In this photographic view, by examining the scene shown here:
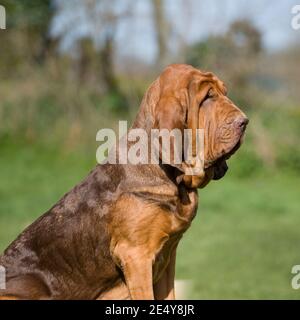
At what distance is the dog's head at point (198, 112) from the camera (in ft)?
14.9

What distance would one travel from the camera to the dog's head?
4.53 metres

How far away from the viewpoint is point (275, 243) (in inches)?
452

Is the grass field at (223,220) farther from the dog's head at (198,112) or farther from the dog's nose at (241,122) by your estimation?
the dog's nose at (241,122)

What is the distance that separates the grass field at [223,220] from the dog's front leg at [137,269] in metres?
3.65

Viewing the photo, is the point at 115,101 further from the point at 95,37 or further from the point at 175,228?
the point at 175,228

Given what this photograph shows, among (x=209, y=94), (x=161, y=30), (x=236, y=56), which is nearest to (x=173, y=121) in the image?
(x=209, y=94)

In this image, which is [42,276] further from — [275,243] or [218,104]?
[275,243]

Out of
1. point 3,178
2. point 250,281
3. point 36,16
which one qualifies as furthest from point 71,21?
point 250,281

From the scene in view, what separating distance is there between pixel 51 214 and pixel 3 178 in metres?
11.7

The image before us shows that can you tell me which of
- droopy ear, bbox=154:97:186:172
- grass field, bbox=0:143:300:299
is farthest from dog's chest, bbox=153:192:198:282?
grass field, bbox=0:143:300:299

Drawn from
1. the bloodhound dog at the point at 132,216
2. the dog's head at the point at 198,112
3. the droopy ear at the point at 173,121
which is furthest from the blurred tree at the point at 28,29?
the droopy ear at the point at 173,121

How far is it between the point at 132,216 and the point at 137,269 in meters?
0.33

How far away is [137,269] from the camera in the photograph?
4531mm

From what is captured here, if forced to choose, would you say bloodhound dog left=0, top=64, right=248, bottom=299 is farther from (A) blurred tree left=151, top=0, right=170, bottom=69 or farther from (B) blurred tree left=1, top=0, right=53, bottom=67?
(B) blurred tree left=1, top=0, right=53, bottom=67
